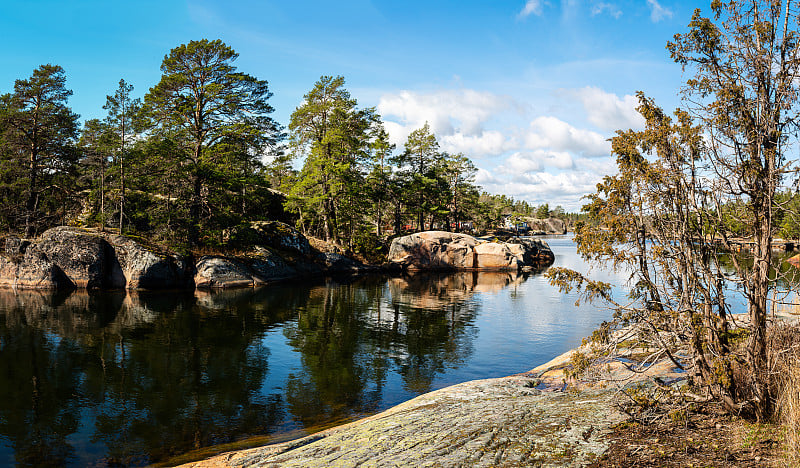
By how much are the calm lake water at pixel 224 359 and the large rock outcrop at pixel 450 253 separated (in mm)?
20082

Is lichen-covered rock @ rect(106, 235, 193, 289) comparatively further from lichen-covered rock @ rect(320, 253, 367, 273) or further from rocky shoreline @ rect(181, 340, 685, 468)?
rocky shoreline @ rect(181, 340, 685, 468)

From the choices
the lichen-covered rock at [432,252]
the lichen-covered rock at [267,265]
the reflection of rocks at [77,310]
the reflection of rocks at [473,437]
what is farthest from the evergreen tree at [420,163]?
the reflection of rocks at [473,437]

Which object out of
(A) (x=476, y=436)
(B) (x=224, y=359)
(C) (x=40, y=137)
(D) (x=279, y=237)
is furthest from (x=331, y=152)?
(A) (x=476, y=436)

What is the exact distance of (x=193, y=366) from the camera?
16.6 meters

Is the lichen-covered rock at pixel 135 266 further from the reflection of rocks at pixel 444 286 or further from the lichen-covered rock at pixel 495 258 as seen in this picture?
the lichen-covered rock at pixel 495 258

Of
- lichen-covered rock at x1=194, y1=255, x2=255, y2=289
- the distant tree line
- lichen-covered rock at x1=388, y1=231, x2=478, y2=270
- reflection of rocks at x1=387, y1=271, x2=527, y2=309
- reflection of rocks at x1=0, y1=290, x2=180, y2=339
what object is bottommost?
reflection of rocks at x1=0, y1=290, x2=180, y2=339

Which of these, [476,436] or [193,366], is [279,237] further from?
[476,436]

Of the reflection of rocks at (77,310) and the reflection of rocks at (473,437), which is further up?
the reflection of rocks at (473,437)

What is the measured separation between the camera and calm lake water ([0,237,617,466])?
11.5 meters

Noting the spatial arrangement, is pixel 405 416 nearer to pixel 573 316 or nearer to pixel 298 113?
pixel 573 316

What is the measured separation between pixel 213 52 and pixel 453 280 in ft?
94.1

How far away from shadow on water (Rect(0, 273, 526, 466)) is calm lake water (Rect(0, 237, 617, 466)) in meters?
0.06

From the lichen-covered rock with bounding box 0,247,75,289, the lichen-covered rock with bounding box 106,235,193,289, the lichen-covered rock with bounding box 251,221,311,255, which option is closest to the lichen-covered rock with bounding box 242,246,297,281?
the lichen-covered rock with bounding box 251,221,311,255

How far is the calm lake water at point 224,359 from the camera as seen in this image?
11461mm
